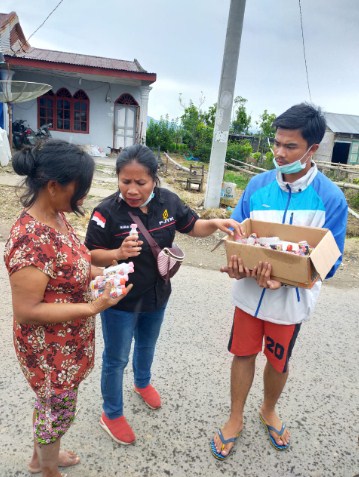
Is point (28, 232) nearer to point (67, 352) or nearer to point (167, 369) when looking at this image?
point (67, 352)

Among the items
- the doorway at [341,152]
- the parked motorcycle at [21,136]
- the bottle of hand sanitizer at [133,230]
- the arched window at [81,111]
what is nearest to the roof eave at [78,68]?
the arched window at [81,111]

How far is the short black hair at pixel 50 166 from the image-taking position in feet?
4.62

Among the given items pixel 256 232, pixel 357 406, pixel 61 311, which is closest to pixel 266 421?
pixel 357 406

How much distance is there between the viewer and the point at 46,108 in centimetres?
1484

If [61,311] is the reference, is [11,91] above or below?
above

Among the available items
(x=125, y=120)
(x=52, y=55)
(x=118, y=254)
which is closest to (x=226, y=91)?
(x=118, y=254)

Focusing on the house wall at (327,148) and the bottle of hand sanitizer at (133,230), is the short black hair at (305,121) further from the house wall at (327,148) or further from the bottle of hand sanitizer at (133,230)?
the house wall at (327,148)

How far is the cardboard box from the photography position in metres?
1.71

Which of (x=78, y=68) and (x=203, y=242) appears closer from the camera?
(x=203, y=242)

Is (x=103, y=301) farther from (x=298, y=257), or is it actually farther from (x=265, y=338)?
(x=265, y=338)

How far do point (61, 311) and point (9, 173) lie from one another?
31.4 feet

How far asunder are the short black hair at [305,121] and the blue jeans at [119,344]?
1268 millimetres

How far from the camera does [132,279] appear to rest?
1.99 meters

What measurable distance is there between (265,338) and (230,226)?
722 millimetres
